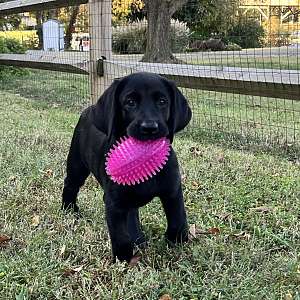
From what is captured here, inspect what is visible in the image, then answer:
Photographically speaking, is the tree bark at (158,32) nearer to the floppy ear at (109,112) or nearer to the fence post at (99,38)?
the fence post at (99,38)

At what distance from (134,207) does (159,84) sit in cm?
60

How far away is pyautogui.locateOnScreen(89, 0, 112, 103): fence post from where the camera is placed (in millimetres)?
6328

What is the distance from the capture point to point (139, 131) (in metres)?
2.43

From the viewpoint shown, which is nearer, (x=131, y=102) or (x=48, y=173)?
(x=131, y=102)

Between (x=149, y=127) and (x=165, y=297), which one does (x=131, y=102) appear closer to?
(x=149, y=127)

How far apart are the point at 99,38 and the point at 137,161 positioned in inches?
163

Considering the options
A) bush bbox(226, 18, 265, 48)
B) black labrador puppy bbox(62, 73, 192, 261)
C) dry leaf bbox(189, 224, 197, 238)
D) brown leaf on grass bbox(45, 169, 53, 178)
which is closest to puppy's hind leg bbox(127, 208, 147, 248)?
black labrador puppy bbox(62, 73, 192, 261)

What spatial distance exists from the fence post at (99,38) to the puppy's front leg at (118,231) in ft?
12.9

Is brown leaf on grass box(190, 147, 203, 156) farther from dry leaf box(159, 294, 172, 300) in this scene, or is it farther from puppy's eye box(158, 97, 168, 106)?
dry leaf box(159, 294, 172, 300)

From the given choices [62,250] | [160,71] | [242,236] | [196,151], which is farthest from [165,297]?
[160,71]

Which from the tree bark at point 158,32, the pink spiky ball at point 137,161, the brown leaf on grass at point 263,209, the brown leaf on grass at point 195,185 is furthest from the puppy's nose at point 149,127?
the tree bark at point 158,32

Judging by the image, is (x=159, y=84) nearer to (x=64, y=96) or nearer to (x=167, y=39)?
(x=64, y=96)

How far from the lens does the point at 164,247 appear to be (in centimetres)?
Answer: 283

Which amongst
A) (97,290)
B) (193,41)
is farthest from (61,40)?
(97,290)
